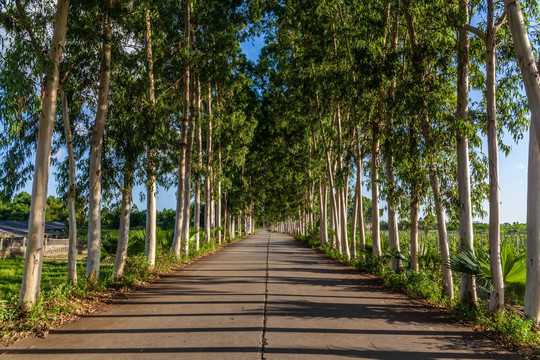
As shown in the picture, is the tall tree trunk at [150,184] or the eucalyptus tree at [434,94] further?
the tall tree trunk at [150,184]

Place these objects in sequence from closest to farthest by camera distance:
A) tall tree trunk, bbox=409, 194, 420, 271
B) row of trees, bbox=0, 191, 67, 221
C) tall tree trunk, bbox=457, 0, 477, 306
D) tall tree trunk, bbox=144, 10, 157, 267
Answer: tall tree trunk, bbox=457, 0, 477, 306
tall tree trunk, bbox=409, 194, 420, 271
tall tree trunk, bbox=144, 10, 157, 267
row of trees, bbox=0, 191, 67, 221

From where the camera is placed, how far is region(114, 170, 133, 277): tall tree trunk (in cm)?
1224

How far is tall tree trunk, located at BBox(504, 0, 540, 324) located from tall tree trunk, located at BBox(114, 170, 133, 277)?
994cm

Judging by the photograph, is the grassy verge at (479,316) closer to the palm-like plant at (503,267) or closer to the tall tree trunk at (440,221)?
the tall tree trunk at (440,221)

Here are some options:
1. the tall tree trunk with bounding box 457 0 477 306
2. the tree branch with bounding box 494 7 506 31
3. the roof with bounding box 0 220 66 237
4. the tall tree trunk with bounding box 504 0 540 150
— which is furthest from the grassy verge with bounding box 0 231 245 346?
the roof with bounding box 0 220 66 237

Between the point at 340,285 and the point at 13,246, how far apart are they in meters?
27.5

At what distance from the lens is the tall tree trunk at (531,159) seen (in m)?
6.21

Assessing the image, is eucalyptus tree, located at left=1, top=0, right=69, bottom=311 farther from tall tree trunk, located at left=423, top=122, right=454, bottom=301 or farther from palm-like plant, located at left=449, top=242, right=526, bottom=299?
tall tree trunk, located at left=423, top=122, right=454, bottom=301

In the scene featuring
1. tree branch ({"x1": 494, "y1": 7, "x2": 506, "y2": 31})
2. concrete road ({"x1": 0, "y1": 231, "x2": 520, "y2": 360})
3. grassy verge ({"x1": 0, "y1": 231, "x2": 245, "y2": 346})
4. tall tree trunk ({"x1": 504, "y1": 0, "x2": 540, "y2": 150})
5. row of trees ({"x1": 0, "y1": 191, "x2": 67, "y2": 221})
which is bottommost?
concrete road ({"x1": 0, "y1": 231, "x2": 520, "y2": 360})

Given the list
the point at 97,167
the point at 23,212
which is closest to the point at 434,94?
the point at 97,167

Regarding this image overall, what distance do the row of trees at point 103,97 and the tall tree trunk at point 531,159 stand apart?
25.3ft

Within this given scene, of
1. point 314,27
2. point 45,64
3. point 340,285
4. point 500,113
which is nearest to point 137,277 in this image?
point 340,285

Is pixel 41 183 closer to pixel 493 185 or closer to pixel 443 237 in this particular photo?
pixel 493 185

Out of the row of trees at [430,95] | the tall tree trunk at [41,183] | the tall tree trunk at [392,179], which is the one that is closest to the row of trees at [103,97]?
the tall tree trunk at [41,183]
